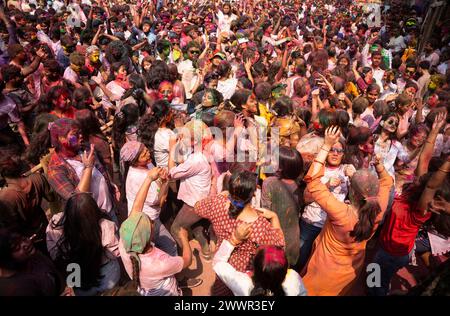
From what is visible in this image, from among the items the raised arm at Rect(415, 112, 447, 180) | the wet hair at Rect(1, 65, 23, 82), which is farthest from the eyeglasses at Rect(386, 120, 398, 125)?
the wet hair at Rect(1, 65, 23, 82)

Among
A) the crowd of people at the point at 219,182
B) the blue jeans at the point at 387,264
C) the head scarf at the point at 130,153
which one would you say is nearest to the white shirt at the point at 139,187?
the crowd of people at the point at 219,182

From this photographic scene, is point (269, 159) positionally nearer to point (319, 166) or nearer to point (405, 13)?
point (319, 166)

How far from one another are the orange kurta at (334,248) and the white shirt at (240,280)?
646 millimetres

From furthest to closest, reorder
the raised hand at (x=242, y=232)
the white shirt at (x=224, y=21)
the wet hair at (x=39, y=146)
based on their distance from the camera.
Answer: the white shirt at (x=224, y=21), the wet hair at (x=39, y=146), the raised hand at (x=242, y=232)

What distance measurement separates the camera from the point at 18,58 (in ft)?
17.6

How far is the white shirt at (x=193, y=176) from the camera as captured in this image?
136 inches

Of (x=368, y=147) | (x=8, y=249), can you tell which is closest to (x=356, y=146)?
(x=368, y=147)

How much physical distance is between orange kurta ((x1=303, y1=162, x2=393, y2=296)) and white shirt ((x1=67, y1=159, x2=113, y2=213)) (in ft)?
6.67

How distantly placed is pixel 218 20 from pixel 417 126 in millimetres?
9358

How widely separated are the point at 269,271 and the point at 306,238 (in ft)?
5.55

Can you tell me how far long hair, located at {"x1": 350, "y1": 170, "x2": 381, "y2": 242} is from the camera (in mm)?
2510

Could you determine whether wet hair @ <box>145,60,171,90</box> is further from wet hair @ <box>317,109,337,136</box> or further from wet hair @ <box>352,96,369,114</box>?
wet hair @ <box>352,96,369,114</box>

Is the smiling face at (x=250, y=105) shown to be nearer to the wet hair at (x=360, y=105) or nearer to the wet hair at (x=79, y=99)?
the wet hair at (x=360, y=105)

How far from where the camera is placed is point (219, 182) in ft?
12.7
